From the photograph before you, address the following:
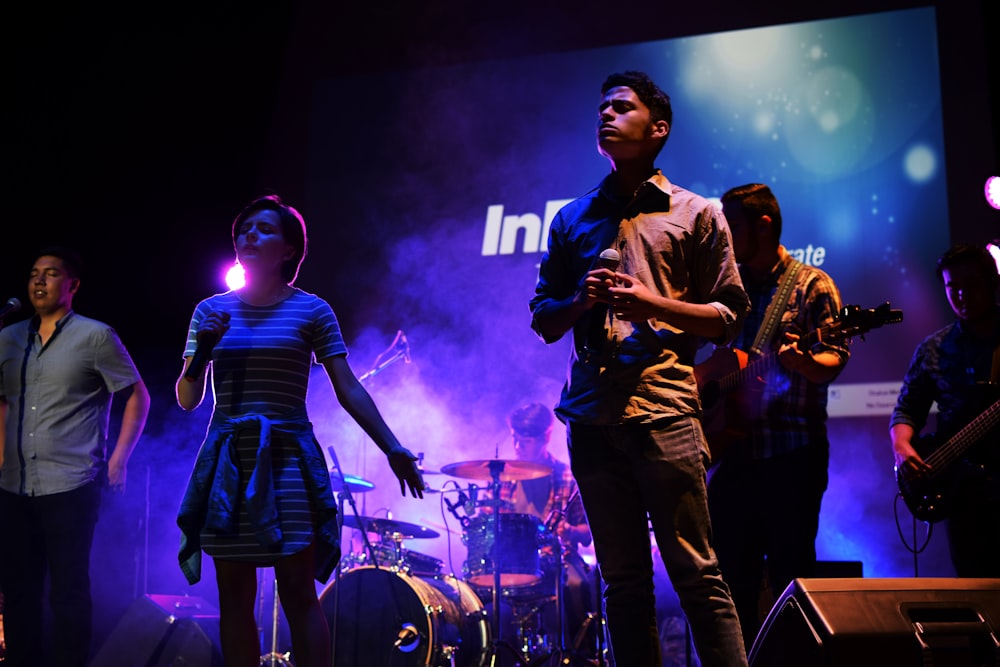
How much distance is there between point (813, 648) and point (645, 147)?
135 cm

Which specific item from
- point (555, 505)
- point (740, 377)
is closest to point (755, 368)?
point (740, 377)

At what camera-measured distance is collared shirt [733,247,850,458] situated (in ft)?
10.2

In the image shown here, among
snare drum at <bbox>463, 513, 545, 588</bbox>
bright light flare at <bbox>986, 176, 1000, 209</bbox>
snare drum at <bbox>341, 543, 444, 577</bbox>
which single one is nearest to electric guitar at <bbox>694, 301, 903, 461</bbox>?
bright light flare at <bbox>986, 176, 1000, 209</bbox>

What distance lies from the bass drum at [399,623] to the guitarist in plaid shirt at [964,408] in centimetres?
240

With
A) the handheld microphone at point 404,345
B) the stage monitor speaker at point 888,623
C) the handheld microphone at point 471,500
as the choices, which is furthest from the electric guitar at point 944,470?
the handheld microphone at point 404,345

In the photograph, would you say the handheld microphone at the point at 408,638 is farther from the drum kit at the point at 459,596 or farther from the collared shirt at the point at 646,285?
the collared shirt at the point at 646,285

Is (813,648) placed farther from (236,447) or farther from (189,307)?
(189,307)

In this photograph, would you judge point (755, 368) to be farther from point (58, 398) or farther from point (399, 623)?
point (58, 398)

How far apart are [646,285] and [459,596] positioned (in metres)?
3.23

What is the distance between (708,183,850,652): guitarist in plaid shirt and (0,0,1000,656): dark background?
2765 mm

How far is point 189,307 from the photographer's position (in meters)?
6.12

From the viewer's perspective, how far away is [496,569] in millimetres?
4879

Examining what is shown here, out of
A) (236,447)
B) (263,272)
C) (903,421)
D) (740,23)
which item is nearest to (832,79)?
(740,23)

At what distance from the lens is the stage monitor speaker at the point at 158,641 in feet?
15.8
